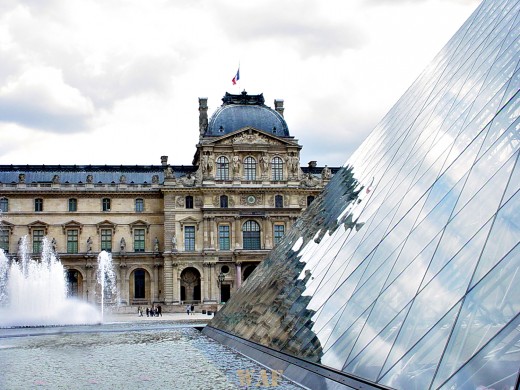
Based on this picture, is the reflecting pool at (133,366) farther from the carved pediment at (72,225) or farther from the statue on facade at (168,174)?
the carved pediment at (72,225)

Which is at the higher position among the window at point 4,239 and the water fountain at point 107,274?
the window at point 4,239

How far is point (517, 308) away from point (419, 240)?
3536 millimetres

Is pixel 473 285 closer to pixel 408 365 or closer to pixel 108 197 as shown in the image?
pixel 408 365

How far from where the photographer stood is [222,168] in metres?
60.4

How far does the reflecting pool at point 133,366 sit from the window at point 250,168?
38.9 meters

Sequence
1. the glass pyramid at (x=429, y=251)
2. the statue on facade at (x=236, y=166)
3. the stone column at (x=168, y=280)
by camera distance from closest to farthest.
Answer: the glass pyramid at (x=429, y=251)
the stone column at (x=168, y=280)
the statue on facade at (x=236, y=166)

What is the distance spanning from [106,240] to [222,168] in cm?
1270

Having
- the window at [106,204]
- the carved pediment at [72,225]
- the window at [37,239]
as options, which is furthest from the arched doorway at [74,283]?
the window at [106,204]

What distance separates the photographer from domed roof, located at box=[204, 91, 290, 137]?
6138 cm

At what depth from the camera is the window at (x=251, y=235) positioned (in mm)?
60031

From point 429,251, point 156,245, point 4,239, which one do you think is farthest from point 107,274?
point 429,251

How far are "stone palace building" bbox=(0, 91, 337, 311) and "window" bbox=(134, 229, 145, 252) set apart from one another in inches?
3.7

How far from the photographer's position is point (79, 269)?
59.6 meters

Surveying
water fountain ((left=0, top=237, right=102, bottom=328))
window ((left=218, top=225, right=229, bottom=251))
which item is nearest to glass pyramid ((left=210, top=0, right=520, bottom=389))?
water fountain ((left=0, top=237, right=102, bottom=328))
